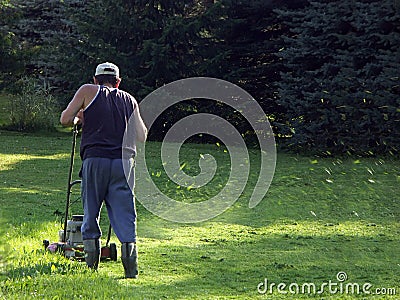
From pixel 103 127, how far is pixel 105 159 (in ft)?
0.80

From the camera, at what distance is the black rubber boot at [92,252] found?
611 cm

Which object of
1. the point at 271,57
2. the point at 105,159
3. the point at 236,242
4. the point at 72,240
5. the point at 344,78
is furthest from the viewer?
the point at 271,57

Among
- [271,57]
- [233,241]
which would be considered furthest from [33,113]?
[233,241]

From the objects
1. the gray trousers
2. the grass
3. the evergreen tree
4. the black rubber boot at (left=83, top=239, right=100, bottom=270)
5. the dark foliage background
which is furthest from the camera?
the dark foliage background

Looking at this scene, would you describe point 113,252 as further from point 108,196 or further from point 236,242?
point 236,242

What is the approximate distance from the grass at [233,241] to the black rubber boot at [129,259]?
0.26 feet

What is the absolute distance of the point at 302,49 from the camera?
17.4m

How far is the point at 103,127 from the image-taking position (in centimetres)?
600

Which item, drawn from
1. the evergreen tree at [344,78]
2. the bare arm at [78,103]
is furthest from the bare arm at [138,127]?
the evergreen tree at [344,78]

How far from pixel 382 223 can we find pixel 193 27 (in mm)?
11091

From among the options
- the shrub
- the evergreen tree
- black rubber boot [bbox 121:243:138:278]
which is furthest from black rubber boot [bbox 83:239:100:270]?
the shrub

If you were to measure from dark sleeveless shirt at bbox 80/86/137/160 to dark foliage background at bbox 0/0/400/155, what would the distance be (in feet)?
32.6

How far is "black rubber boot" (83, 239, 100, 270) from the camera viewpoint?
611 centimetres

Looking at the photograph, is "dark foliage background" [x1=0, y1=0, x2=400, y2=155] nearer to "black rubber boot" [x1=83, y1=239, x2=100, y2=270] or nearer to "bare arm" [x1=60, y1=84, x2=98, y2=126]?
"black rubber boot" [x1=83, y1=239, x2=100, y2=270]
